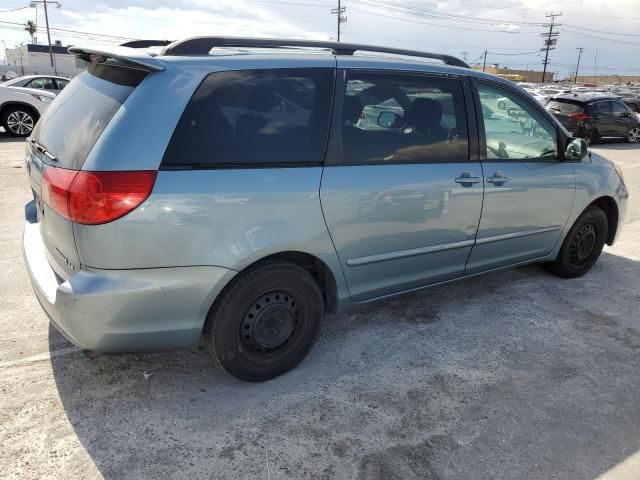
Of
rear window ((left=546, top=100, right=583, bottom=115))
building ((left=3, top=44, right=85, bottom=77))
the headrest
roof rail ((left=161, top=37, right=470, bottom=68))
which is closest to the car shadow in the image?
the headrest

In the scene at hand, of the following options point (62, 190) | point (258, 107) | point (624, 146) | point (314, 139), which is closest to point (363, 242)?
point (314, 139)

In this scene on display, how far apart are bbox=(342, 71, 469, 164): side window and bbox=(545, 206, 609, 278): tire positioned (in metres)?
1.64

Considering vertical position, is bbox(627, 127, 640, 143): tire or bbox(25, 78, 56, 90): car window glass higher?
bbox(25, 78, 56, 90): car window glass

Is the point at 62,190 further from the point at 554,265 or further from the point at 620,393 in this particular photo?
the point at 554,265

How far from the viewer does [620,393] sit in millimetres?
2994

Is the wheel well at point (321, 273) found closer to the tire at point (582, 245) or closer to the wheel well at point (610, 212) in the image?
the tire at point (582, 245)

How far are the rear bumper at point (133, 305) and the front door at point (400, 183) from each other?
31.9 inches

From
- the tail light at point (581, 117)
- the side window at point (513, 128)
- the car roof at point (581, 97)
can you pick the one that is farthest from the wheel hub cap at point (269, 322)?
the car roof at point (581, 97)

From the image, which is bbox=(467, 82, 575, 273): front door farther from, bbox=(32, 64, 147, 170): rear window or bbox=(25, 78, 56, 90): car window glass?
bbox=(25, 78, 56, 90): car window glass

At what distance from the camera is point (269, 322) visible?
2855 mm

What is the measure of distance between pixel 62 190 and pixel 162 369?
121 centimetres

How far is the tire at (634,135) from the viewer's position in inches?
650

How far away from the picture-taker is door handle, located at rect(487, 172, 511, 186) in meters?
3.54

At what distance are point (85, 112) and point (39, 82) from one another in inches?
503
